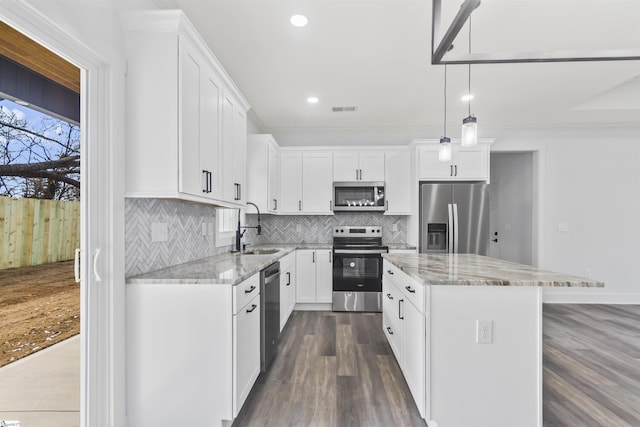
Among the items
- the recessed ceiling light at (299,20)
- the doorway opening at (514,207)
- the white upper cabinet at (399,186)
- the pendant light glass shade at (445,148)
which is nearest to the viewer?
the recessed ceiling light at (299,20)

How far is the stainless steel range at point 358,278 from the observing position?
13.6 feet

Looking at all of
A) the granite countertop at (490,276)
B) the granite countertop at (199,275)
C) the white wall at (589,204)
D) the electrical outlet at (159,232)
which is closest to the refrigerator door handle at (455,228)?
the white wall at (589,204)

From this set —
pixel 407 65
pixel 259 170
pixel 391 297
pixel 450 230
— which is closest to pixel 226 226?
pixel 259 170

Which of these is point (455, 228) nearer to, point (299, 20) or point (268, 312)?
point (268, 312)

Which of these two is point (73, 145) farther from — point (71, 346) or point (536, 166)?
point (536, 166)

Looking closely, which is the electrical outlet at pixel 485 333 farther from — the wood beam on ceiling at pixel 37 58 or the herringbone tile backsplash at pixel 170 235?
the wood beam on ceiling at pixel 37 58

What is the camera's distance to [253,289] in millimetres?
2121

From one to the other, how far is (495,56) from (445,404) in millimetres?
1782

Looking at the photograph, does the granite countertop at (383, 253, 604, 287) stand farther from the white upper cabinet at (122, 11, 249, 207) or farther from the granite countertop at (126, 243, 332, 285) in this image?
the white upper cabinet at (122, 11, 249, 207)

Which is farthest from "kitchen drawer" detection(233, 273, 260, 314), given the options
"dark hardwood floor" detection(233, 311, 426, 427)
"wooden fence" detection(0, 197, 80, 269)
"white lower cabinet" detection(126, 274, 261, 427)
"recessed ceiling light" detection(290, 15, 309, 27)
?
"recessed ceiling light" detection(290, 15, 309, 27)

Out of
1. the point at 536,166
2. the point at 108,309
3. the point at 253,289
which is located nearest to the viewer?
the point at 108,309

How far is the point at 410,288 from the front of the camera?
2.03 metres

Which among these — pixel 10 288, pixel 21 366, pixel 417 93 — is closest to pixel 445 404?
pixel 10 288

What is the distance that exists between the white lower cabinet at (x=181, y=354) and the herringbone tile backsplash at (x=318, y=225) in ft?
10.1
